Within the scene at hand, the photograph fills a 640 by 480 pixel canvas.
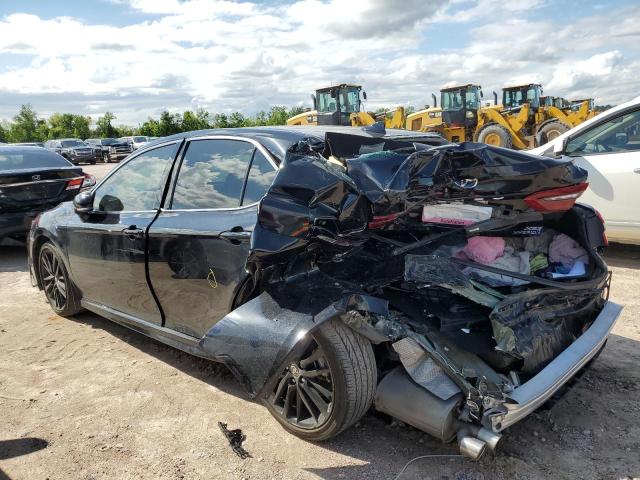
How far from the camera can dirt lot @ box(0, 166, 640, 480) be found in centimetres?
270

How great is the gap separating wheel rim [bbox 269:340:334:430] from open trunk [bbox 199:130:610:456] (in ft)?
0.83

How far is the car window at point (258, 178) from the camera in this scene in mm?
3098

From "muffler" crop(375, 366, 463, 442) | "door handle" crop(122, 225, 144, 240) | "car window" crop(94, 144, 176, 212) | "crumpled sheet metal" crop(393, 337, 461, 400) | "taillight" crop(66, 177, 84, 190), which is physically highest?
"car window" crop(94, 144, 176, 212)

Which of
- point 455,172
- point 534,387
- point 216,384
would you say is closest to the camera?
point 534,387

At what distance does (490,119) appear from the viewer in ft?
60.6

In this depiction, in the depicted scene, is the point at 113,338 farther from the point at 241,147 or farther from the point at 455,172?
the point at 455,172

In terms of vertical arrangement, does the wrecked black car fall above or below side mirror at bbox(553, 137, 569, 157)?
below

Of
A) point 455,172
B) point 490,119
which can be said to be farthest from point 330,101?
point 455,172

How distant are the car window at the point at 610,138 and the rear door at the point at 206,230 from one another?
4.28 metres

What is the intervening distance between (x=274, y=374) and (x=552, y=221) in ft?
6.69

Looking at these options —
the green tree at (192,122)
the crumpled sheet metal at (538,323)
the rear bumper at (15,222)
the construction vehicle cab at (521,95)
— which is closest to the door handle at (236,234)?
the crumpled sheet metal at (538,323)

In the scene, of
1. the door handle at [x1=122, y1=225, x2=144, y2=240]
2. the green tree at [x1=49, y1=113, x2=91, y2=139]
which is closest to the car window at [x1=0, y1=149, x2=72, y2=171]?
the door handle at [x1=122, y1=225, x2=144, y2=240]

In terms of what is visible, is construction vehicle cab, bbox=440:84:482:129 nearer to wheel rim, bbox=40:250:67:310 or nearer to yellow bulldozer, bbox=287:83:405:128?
yellow bulldozer, bbox=287:83:405:128

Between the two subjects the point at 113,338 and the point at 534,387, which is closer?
the point at 534,387
